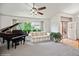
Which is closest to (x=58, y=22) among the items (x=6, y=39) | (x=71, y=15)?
(x=71, y=15)

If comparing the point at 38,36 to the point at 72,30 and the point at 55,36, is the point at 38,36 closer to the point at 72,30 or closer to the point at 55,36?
the point at 55,36

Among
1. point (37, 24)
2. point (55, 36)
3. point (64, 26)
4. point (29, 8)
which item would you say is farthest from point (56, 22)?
point (29, 8)

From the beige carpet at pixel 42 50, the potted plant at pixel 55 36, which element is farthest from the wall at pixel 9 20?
the beige carpet at pixel 42 50

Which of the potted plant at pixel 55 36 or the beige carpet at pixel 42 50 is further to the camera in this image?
the potted plant at pixel 55 36

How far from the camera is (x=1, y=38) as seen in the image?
2.19 metres

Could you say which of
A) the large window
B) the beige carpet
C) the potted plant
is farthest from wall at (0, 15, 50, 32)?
the beige carpet

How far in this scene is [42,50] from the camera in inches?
87.7

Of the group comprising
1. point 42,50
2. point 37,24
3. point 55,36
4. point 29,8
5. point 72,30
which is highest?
point 29,8

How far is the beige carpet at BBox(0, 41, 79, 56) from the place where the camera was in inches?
85.9

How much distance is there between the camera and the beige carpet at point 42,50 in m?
2.18

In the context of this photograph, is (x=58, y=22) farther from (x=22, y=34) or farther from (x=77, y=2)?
(x=22, y=34)

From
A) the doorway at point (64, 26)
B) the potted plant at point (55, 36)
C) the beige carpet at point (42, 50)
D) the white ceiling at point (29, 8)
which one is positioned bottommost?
the beige carpet at point (42, 50)

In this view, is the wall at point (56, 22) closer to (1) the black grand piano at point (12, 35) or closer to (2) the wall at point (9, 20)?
(2) the wall at point (9, 20)

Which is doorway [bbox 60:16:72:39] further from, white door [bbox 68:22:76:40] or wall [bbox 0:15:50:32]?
wall [bbox 0:15:50:32]
